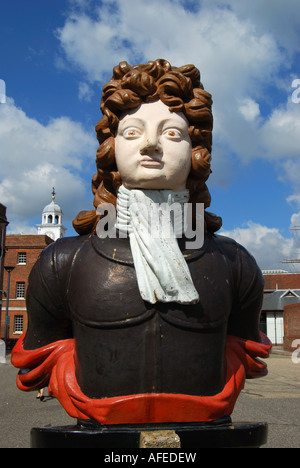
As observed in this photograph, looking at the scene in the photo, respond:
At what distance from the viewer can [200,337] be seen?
6.22 ft

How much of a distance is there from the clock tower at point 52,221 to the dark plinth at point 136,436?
174 ft

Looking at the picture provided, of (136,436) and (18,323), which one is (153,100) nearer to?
(136,436)

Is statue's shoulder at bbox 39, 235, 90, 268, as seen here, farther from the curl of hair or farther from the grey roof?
the grey roof

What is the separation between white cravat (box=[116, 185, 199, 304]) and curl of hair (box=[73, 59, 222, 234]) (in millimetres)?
155

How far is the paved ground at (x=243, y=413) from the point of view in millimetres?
4785

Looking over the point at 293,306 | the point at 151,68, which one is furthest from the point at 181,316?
the point at 293,306

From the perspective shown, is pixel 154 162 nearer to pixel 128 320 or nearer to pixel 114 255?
pixel 114 255

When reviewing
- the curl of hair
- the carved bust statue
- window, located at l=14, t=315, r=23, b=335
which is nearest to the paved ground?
the carved bust statue

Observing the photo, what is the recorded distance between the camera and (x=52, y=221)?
55094mm

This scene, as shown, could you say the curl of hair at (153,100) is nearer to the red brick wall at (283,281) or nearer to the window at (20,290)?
the window at (20,290)

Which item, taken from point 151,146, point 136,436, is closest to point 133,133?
point 151,146

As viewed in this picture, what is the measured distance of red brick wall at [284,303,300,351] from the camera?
2166cm

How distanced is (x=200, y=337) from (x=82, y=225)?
2.80 feet

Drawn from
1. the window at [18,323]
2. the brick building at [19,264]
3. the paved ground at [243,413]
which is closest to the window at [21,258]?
the brick building at [19,264]
